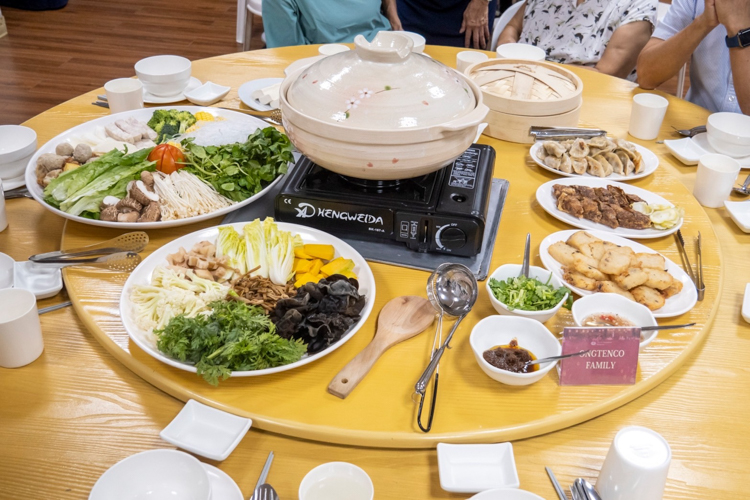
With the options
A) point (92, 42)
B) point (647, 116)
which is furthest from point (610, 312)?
point (92, 42)

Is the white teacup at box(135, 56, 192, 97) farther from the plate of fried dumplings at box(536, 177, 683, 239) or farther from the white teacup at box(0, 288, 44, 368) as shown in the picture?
the plate of fried dumplings at box(536, 177, 683, 239)

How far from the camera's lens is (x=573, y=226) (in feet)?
6.03

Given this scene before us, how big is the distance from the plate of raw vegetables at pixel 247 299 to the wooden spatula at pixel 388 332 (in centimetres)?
6

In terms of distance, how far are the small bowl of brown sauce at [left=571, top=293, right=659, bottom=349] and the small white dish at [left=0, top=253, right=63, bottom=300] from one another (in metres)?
1.26

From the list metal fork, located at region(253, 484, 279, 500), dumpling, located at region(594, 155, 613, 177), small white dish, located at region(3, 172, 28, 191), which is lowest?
small white dish, located at region(3, 172, 28, 191)

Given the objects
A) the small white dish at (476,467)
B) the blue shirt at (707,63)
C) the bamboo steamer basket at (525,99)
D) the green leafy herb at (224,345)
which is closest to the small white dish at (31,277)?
the green leafy herb at (224,345)

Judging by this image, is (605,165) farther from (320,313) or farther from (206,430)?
(206,430)

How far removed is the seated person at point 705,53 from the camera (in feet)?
8.16

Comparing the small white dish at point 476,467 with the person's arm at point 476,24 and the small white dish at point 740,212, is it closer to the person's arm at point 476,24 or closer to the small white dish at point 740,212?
the small white dish at point 740,212

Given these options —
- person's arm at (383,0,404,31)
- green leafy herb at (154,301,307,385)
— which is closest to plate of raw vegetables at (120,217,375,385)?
green leafy herb at (154,301,307,385)

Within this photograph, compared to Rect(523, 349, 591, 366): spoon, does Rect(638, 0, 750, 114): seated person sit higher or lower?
higher

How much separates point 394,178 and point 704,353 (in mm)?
842

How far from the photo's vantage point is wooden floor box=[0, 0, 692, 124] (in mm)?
5082

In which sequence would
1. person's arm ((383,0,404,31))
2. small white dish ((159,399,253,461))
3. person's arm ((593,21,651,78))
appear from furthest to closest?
1. person's arm ((383,0,404,31))
2. person's arm ((593,21,651,78))
3. small white dish ((159,399,253,461))
